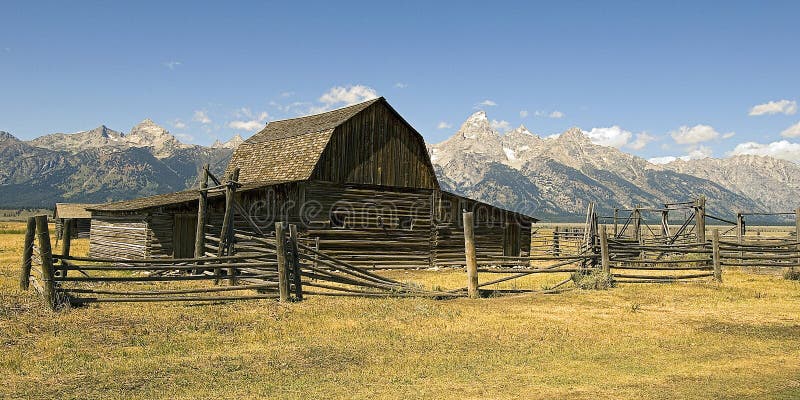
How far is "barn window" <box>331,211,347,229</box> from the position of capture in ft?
82.9

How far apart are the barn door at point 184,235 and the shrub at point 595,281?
1476 centimetres

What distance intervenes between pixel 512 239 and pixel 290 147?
1289 centimetres

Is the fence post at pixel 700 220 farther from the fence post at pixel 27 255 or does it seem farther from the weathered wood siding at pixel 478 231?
the fence post at pixel 27 255

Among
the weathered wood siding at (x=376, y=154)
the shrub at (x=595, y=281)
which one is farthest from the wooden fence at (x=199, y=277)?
the weathered wood siding at (x=376, y=154)

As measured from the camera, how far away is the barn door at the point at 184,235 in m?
24.0

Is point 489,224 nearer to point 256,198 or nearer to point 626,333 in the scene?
point 256,198

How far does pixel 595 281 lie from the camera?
17312mm

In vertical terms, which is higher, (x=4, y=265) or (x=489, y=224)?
(x=489, y=224)

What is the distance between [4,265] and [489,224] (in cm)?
2062

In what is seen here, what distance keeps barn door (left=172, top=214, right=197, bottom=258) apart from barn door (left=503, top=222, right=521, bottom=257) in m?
15.9

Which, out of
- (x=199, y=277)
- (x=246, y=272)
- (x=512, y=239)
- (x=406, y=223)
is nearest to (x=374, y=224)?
(x=406, y=223)

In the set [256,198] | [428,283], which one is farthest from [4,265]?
[428,283]

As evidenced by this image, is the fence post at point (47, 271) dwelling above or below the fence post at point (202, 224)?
below

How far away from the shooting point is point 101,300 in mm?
11898
